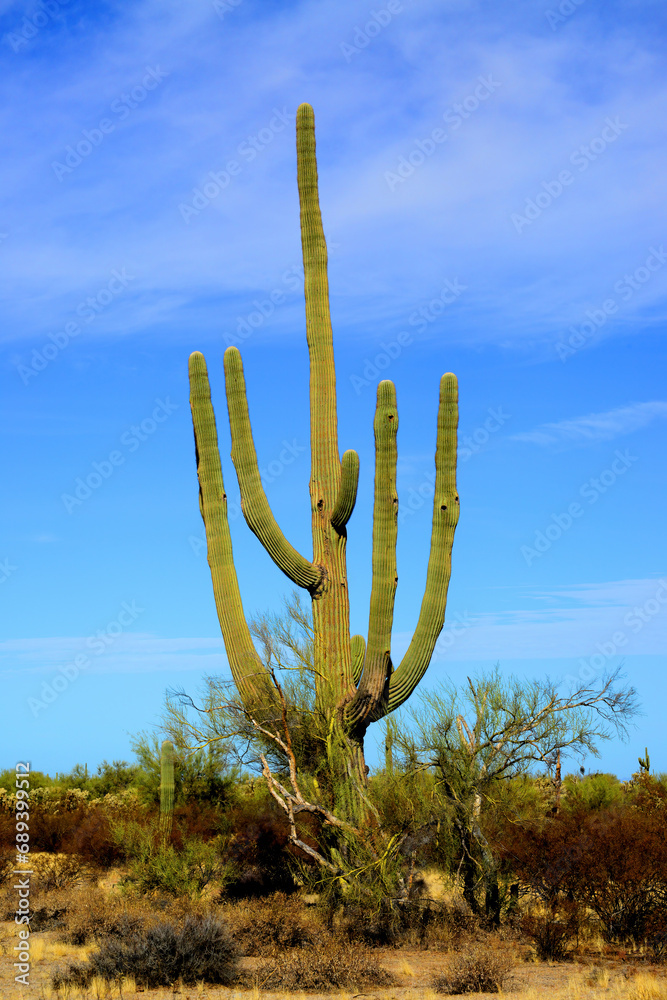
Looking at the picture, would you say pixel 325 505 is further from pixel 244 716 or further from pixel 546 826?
pixel 546 826

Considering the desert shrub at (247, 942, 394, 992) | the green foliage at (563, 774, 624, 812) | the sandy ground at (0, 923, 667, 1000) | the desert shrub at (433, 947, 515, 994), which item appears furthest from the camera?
the green foliage at (563, 774, 624, 812)

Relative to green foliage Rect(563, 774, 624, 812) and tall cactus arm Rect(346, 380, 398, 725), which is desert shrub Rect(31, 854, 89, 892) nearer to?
tall cactus arm Rect(346, 380, 398, 725)

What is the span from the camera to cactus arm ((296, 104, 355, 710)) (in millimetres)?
14680

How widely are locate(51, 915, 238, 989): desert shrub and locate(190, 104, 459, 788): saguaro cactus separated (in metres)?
3.94

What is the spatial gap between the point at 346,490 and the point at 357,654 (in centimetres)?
278

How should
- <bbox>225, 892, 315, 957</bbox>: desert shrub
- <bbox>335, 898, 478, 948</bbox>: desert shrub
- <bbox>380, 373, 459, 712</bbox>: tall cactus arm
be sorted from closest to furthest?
1. <bbox>225, 892, 315, 957</bbox>: desert shrub
2. <bbox>335, 898, 478, 948</bbox>: desert shrub
3. <bbox>380, 373, 459, 712</bbox>: tall cactus arm

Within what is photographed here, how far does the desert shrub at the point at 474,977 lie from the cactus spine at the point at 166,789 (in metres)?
8.67

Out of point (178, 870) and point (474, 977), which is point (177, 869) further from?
point (474, 977)

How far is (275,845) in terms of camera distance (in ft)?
56.0

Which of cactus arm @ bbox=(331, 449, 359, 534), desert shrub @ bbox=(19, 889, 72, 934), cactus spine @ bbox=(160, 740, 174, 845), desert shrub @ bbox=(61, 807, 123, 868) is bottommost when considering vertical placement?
desert shrub @ bbox=(19, 889, 72, 934)

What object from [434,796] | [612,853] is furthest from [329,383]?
[612,853]

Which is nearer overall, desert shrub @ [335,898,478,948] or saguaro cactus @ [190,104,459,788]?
desert shrub @ [335,898,478,948]

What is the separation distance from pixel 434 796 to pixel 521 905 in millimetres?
1980

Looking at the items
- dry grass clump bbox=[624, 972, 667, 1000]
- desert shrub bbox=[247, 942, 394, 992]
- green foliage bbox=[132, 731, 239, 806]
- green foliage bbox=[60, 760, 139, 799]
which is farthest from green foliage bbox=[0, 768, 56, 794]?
dry grass clump bbox=[624, 972, 667, 1000]
